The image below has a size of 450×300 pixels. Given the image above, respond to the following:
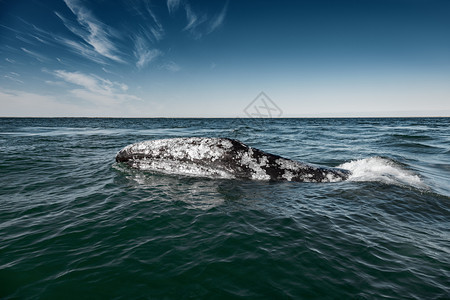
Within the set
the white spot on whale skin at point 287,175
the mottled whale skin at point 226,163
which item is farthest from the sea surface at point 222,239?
the mottled whale skin at point 226,163

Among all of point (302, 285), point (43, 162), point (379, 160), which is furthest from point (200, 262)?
point (379, 160)

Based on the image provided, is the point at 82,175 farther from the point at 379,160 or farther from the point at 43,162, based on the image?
the point at 379,160

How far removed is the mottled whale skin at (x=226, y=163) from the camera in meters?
7.70

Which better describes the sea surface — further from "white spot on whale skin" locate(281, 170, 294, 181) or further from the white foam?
the white foam

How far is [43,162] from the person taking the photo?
10.1m

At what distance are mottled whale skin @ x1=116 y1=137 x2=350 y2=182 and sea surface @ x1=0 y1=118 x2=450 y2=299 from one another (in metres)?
→ 0.45

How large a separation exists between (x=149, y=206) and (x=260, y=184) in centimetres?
353

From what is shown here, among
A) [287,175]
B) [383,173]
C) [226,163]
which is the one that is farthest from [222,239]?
[383,173]

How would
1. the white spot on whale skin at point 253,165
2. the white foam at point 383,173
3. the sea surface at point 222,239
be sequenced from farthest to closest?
the white foam at point 383,173, the white spot on whale skin at point 253,165, the sea surface at point 222,239

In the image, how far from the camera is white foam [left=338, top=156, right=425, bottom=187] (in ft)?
25.6

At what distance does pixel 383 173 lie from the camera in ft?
28.9

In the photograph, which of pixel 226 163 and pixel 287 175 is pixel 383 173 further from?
pixel 226 163

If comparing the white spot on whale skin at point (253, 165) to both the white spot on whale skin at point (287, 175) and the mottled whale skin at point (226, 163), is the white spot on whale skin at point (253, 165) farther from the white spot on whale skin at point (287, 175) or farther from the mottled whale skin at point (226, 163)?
the white spot on whale skin at point (287, 175)

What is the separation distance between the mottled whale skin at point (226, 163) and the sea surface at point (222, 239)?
1.48ft
